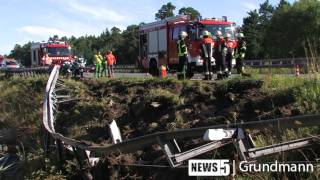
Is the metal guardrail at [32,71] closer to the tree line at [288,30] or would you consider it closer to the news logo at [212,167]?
the news logo at [212,167]

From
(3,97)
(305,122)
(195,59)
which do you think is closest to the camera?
(305,122)

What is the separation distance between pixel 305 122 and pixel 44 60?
31.7m

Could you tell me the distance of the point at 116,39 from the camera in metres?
125

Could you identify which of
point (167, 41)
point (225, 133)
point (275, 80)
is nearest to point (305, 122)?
point (225, 133)

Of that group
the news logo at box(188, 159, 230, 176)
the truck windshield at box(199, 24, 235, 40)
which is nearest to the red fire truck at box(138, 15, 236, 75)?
the truck windshield at box(199, 24, 235, 40)

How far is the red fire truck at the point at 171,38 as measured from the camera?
832 inches

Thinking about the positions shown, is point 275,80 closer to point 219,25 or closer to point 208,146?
point 208,146

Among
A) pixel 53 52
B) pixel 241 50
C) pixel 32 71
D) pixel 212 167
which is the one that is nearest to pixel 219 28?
pixel 241 50

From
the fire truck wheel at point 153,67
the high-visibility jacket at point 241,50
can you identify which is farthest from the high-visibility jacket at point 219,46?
the fire truck wheel at point 153,67

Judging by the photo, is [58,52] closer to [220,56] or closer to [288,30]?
[220,56]

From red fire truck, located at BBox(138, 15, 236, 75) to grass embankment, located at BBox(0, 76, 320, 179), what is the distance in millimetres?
4368

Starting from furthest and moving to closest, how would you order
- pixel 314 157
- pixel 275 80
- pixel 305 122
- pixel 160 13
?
1. pixel 160 13
2. pixel 275 80
3. pixel 314 157
4. pixel 305 122

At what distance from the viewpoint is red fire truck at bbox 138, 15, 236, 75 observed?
21.1 m

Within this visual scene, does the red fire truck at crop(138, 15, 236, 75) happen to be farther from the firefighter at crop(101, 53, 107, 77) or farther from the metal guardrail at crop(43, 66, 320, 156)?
the metal guardrail at crop(43, 66, 320, 156)
